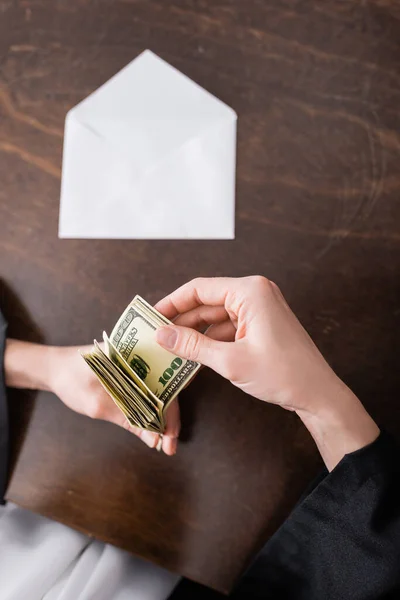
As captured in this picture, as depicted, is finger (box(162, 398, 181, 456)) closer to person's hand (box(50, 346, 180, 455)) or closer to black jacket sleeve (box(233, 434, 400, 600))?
person's hand (box(50, 346, 180, 455))

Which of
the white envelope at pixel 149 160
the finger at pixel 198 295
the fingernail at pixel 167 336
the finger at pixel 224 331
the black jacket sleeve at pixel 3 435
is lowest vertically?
the black jacket sleeve at pixel 3 435

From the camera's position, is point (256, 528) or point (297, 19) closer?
point (256, 528)

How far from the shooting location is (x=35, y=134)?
933 mm

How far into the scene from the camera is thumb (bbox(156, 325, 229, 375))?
674 mm

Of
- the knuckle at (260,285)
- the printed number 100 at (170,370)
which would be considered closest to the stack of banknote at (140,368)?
the printed number 100 at (170,370)

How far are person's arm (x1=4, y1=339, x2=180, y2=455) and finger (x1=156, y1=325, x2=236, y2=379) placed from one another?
16 cm

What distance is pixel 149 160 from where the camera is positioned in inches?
35.2

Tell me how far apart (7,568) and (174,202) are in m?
0.66

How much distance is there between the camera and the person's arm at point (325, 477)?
67cm

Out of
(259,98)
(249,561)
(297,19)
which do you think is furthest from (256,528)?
(297,19)

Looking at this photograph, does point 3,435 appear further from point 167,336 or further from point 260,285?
point 260,285

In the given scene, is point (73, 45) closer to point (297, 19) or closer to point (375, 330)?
point (297, 19)

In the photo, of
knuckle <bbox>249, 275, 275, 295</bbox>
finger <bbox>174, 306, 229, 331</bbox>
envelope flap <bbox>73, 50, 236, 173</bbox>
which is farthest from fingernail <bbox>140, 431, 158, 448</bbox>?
envelope flap <bbox>73, 50, 236, 173</bbox>

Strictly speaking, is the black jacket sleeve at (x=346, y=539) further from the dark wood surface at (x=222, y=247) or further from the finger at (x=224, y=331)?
the finger at (x=224, y=331)
